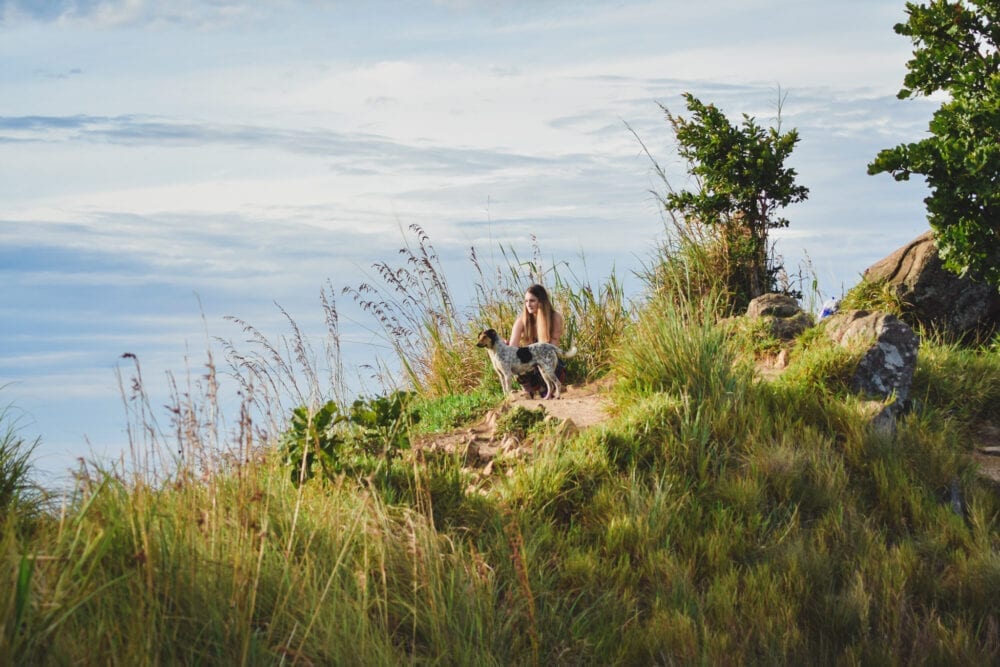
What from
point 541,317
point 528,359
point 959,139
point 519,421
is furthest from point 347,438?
point 959,139

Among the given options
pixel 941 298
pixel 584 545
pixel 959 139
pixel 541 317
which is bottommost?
pixel 584 545

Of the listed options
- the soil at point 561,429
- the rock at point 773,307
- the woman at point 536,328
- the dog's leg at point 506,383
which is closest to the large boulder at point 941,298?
the rock at point 773,307

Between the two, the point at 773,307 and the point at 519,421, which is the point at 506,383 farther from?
the point at 773,307

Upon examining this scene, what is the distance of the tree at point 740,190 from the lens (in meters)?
11.9

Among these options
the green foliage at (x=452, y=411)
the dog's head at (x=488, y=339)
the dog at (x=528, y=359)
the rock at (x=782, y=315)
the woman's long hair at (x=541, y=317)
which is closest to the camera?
the green foliage at (x=452, y=411)

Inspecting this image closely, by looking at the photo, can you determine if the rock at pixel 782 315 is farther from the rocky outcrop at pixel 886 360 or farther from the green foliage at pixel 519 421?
the green foliage at pixel 519 421

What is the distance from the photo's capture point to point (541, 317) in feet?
34.5

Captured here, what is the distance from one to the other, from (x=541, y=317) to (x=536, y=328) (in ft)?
1.16

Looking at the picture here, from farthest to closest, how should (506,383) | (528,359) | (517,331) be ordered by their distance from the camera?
(517,331) → (506,383) → (528,359)

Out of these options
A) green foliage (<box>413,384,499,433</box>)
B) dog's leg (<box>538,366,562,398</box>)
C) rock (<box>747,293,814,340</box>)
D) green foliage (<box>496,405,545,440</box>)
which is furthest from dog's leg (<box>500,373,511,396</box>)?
rock (<box>747,293,814,340</box>)

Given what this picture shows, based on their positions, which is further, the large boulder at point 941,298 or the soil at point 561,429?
the large boulder at point 941,298

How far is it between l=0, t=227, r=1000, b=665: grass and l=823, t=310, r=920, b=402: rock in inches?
8.8

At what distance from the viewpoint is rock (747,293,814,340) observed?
32.4 feet

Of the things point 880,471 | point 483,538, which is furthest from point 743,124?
point 483,538
